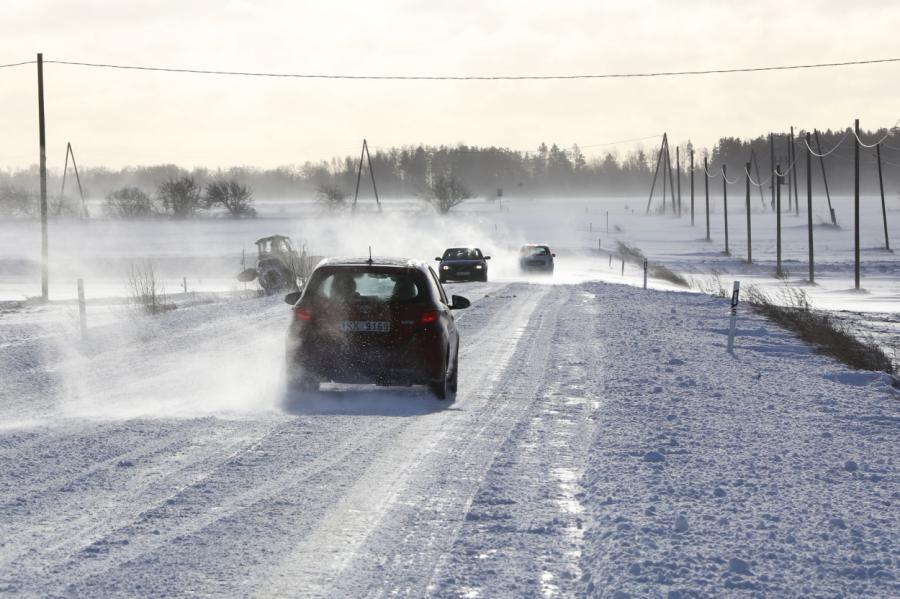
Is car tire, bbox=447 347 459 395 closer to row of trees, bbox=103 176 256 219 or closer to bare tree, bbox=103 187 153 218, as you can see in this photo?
row of trees, bbox=103 176 256 219

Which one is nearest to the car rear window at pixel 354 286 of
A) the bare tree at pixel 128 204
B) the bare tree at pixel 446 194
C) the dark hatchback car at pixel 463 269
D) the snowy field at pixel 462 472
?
the snowy field at pixel 462 472

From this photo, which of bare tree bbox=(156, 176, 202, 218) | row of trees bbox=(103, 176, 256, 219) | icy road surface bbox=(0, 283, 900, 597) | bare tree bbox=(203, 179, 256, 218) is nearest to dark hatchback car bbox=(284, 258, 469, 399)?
icy road surface bbox=(0, 283, 900, 597)

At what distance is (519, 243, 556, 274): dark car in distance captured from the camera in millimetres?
46219

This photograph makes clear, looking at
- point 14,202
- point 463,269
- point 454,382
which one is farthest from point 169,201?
point 454,382

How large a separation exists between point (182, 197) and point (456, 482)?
4889 inches

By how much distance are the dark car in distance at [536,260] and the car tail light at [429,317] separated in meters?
35.3

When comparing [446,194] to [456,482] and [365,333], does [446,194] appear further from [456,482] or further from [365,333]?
[456,482]

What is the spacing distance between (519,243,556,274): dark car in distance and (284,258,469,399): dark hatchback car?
35272 mm

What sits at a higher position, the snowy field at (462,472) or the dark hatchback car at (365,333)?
the dark hatchback car at (365,333)

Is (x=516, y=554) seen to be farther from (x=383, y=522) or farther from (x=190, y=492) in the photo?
(x=190, y=492)

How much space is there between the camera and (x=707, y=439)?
9.38 m

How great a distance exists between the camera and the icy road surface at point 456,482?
543 cm

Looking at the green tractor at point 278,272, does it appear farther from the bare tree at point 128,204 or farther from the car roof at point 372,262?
the bare tree at point 128,204

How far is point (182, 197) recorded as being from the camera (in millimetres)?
126562
